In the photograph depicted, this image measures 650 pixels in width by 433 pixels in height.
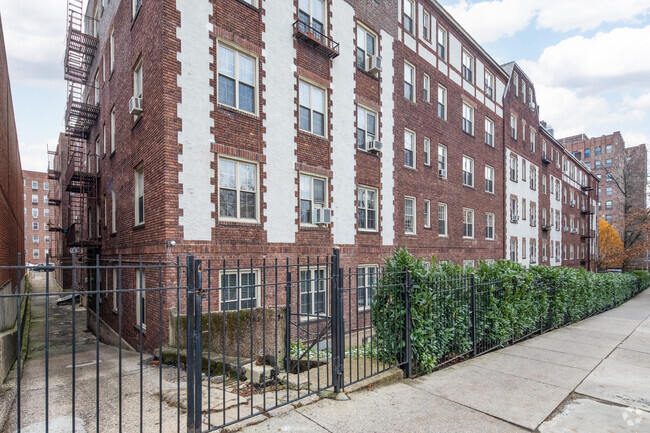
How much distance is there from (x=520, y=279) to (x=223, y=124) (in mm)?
8480

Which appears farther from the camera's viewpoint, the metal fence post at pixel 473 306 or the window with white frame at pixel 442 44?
the window with white frame at pixel 442 44

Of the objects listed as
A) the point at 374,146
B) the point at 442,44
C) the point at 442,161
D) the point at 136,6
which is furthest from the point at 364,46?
the point at 136,6

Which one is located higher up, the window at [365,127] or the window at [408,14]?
the window at [408,14]

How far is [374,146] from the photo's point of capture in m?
14.4

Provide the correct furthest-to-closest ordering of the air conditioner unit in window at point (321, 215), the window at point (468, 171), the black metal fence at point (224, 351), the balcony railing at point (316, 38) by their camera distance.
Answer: the window at point (468, 171) < the air conditioner unit in window at point (321, 215) < the balcony railing at point (316, 38) < the black metal fence at point (224, 351)

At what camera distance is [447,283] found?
7090mm

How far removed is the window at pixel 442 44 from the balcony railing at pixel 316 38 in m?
Answer: 8.60

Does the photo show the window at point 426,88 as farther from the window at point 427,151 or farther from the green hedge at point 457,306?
the green hedge at point 457,306

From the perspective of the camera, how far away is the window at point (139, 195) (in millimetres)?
10891

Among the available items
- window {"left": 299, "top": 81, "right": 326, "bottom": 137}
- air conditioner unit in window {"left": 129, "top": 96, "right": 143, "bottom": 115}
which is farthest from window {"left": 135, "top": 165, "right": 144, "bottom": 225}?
window {"left": 299, "top": 81, "right": 326, "bottom": 137}

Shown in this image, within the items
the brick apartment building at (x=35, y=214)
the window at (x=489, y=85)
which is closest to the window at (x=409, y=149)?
the window at (x=489, y=85)

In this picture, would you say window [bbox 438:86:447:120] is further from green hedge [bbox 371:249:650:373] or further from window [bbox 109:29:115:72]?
window [bbox 109:29:115:72]

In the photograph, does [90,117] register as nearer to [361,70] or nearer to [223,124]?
[223,124]

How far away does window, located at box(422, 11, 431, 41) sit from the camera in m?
18.2
